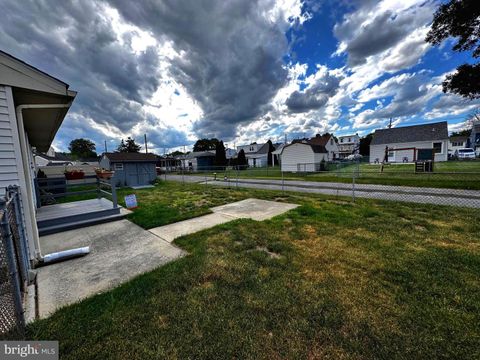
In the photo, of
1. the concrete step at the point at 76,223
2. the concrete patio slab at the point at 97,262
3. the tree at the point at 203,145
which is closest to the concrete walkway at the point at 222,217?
the concrete patio slab at the point at 97,262

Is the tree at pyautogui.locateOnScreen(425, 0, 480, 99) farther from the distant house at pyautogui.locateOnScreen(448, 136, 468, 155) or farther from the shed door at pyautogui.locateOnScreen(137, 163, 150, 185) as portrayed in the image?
the distant house at pyautogui.locateOnScreen(448, 136, 468, 155)

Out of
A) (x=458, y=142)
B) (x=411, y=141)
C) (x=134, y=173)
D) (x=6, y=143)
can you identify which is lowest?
(x=134, y=173)

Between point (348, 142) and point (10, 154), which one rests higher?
point (348, 142)

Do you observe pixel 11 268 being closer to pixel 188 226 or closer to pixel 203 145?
pixel 188 226

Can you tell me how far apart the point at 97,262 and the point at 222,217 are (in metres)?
3.15

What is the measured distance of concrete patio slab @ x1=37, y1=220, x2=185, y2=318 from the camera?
102 inches

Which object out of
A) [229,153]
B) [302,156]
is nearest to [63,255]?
[302,156]

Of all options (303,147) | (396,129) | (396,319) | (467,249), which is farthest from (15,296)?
(396,129)

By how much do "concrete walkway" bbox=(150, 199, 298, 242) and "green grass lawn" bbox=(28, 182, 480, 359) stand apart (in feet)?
2.80

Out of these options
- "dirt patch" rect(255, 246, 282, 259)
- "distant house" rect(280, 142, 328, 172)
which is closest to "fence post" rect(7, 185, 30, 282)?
"dirt patch" rect(255, 246, 282, 259)

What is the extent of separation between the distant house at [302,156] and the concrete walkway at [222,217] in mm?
17060

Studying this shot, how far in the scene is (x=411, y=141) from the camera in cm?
2806

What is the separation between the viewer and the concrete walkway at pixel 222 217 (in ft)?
15.4

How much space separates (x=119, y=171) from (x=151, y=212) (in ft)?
41.6
